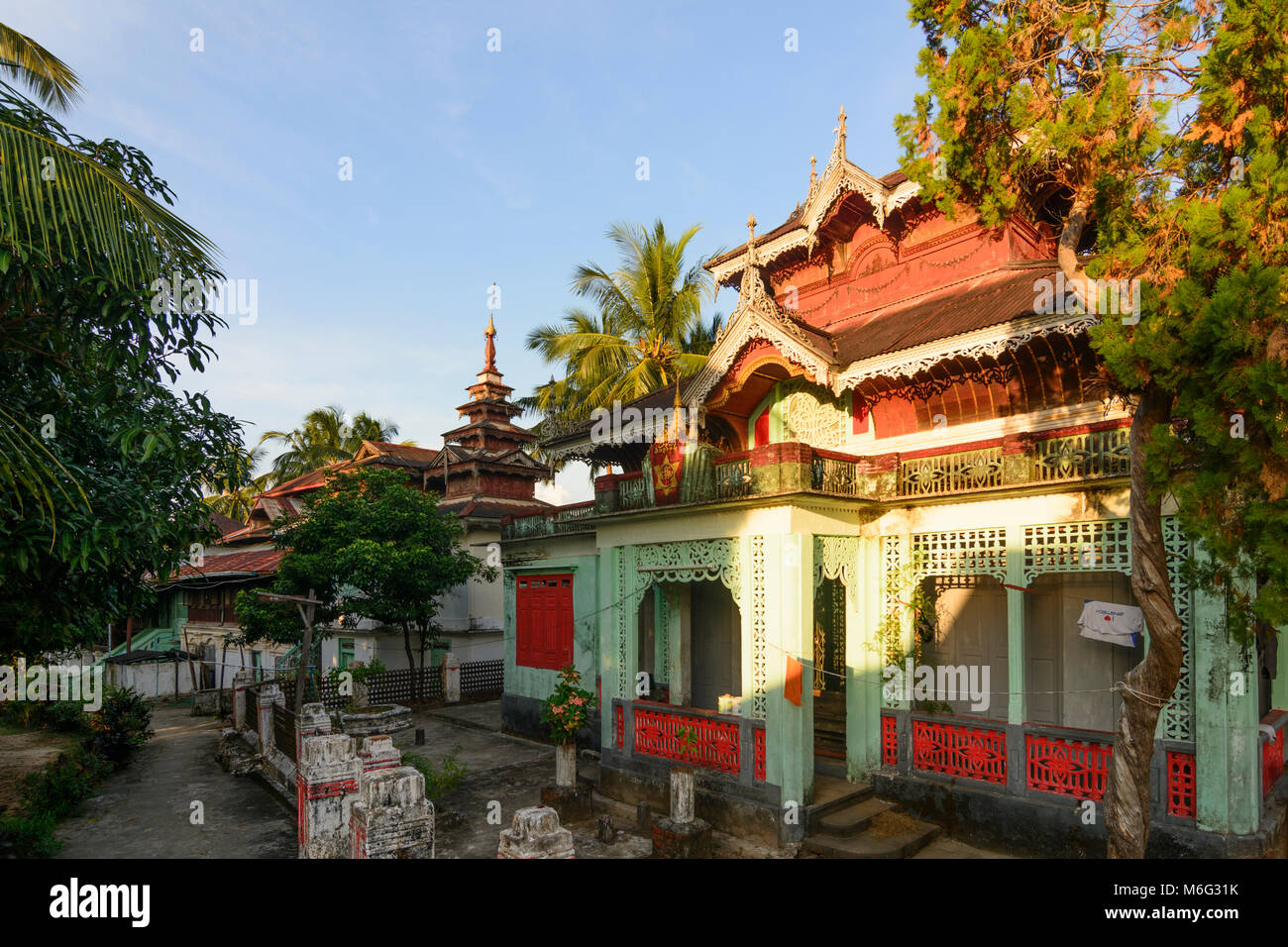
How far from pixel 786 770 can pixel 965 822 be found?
271 centimetres

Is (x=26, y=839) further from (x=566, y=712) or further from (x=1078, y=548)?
(x=1078, y=548)

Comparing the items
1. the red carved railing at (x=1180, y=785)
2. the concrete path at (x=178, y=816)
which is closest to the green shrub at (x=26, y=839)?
the concrete path at (x=178, y=816)

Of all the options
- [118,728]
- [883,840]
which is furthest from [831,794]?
[118,728]

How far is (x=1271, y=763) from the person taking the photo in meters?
10.3

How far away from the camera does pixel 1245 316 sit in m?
5.76

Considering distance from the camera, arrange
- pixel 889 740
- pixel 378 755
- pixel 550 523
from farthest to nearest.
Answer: pixel 550 523 < pixel 889 740 < pixel 378 755

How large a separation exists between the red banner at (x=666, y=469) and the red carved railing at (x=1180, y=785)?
763cm

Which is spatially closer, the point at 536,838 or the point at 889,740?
the point at 536,838

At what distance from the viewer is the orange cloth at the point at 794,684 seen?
10727mm

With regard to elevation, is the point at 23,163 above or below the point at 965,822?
above

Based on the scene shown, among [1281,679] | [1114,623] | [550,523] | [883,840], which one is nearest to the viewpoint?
[1114,623]

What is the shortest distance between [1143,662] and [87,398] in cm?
1093
